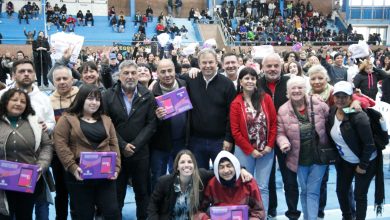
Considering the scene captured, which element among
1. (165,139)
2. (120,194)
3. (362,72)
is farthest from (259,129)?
(362,72)

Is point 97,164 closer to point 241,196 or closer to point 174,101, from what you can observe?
point 174,101

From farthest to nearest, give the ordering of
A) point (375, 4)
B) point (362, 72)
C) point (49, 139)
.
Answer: point (375, 4)
point (362, 72)
point (49, 139)

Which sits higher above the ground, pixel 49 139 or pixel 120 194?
pixel 49 139

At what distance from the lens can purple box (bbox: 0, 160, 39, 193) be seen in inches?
128

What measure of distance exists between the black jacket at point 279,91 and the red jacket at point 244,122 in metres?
0.26

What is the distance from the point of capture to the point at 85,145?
3525mm

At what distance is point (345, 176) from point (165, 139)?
1.81 m

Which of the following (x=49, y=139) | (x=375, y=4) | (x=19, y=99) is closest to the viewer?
(x=19, y=99)

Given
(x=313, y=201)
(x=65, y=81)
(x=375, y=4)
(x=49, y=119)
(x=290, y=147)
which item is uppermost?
(x=375, y=4)

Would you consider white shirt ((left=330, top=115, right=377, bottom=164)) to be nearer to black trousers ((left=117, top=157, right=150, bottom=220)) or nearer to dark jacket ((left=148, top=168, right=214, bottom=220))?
dark jacket ((left=148, top=168, right=214, bottom=220))

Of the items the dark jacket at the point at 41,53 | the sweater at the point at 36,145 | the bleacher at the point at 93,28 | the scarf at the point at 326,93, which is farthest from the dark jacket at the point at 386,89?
the bleacher at the point at 93,28

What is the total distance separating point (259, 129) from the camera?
13.1 ft

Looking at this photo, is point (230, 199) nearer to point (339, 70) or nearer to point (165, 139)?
point (165, 139)

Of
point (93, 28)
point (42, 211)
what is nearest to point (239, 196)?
point (42, 211)
